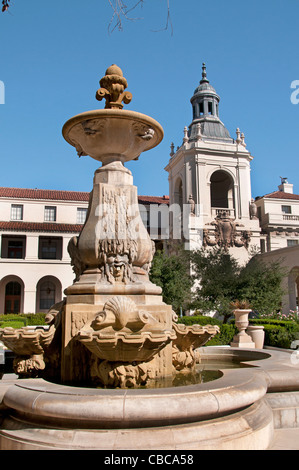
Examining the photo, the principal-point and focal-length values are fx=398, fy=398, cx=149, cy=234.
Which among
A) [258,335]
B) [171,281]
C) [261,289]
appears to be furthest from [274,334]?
[171,281]

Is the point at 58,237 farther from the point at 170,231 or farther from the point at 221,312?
the point at 221,312

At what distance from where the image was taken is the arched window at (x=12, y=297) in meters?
39.7

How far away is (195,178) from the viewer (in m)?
38.8

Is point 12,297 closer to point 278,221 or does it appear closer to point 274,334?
point 278,221

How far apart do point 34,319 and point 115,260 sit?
2188cm

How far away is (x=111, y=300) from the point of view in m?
5.27

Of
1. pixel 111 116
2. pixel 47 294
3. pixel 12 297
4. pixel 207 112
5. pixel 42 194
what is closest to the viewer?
pixel 111 116

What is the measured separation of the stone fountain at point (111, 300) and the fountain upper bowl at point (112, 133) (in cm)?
2

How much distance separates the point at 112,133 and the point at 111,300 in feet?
8.88

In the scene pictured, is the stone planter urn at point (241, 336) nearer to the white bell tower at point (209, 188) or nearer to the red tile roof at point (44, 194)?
the white bell tower at point (209, 188)

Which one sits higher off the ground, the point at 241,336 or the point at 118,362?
the point at 118,362

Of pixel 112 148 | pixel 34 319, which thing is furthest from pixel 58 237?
pixel 112 148

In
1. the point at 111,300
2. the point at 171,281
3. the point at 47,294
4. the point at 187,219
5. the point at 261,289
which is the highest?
the point at 187,219

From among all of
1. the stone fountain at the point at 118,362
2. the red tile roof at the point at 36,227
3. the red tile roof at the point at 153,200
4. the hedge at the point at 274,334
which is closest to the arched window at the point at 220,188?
the red tile roof at the point at 153,200
